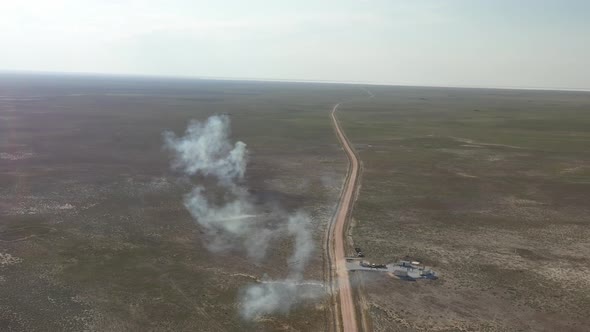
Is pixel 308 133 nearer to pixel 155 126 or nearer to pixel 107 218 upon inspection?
pixel 155 126

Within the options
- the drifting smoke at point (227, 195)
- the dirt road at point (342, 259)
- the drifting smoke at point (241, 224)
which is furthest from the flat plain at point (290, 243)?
the drifting smoke at point (227, 195)

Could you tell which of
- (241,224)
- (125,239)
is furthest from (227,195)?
(125,239)

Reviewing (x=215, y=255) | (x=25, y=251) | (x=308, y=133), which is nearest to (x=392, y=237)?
(x=215, y=255)

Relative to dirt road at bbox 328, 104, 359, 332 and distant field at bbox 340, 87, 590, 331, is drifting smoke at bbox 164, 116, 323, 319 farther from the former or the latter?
distant field at bbox 340, 87, 590, 331

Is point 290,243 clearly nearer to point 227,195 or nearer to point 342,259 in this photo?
point 342,259

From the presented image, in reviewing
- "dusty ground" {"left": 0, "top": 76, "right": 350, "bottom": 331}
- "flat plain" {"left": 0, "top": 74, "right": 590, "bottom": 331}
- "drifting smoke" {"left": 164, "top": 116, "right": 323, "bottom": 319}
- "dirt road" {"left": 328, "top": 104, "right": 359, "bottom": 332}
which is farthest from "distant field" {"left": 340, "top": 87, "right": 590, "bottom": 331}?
"dusty ground" {"left": 0, "top": 76, "right": 350, "bottom": 331}

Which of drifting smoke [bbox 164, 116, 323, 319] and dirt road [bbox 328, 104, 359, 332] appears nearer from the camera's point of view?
dirt road [bbox 328, 104, 359, 332]
